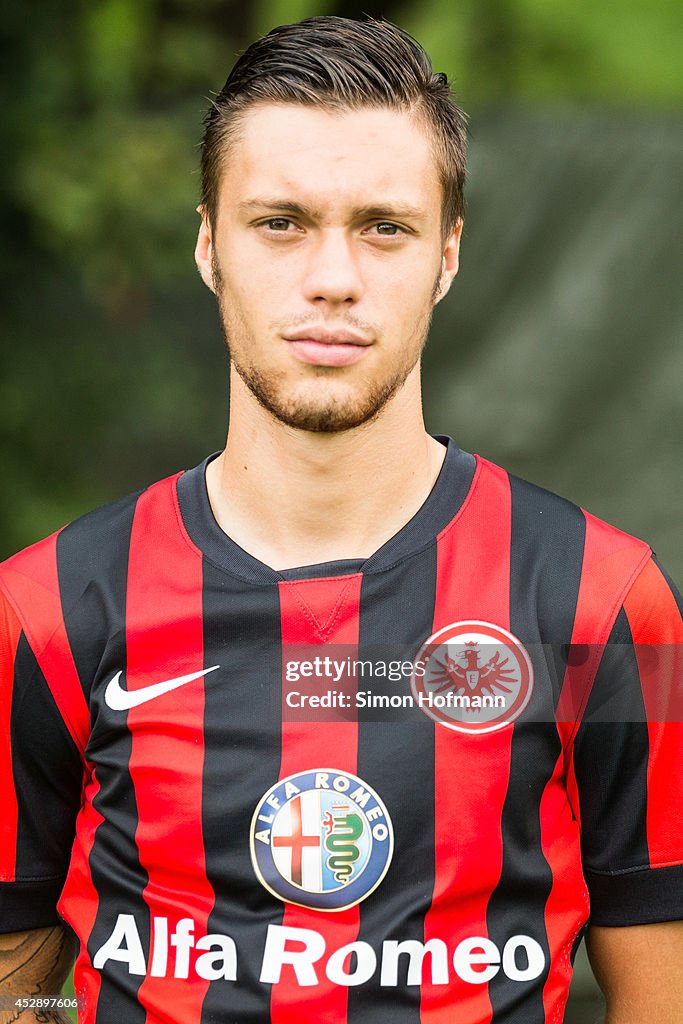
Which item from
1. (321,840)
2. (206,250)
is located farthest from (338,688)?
(206,250)

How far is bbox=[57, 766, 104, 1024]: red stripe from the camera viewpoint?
5.33 feet

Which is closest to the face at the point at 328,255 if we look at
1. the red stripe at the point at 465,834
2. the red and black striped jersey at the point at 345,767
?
the red and black striped jersey at the point at 345,767

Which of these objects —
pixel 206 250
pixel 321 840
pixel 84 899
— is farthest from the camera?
pixel 206 250

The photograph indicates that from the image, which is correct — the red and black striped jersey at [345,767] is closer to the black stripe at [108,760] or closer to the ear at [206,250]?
the black stripe at [108,760]

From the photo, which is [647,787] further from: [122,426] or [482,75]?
[482,75]

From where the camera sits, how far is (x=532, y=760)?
158 cm

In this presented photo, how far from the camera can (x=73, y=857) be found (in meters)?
1.69

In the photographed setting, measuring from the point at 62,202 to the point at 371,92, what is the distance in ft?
7.00

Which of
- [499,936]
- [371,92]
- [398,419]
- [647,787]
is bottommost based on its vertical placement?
[499,936]

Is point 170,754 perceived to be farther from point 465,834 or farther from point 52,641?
point 465,834

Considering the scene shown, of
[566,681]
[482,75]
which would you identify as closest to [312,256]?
[566,681]

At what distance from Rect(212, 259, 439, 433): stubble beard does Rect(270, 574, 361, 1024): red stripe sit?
198mm

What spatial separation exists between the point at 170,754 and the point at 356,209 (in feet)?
2.30

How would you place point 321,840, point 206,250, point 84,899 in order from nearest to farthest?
1. point 321,840
2. point 84,899
3. point 206,250
